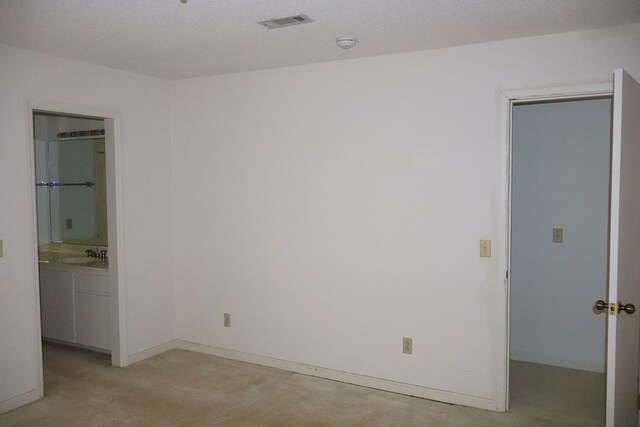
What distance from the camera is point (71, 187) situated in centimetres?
511

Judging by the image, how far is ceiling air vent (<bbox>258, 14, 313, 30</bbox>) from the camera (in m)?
2.66

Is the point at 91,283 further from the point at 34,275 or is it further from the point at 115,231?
the point at 34,275

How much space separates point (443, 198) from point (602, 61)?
122cm

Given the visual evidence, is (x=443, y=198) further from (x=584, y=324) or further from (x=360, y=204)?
(x=584, y=324)

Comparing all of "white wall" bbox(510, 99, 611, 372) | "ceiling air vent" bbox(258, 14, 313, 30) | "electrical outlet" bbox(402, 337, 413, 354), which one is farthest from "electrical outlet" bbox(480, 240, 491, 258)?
"ceiling air vent" bbox(258, 14, 313, 30)

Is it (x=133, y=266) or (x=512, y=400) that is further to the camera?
(x=133, y=266)

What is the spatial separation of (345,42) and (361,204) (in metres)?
1.16

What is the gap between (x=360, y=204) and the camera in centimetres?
364

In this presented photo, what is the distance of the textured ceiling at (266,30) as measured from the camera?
2.48 meters

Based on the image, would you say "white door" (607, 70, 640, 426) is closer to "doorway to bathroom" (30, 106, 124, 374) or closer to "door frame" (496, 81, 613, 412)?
"door frame" (496, 81, 613, 412)

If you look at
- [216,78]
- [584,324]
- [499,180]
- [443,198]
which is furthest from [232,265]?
[584,324]

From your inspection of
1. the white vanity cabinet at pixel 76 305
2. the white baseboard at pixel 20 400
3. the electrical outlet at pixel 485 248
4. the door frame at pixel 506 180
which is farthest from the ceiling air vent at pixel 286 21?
the white baseboard at pixel 20 400

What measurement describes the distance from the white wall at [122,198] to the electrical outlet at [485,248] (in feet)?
9.01

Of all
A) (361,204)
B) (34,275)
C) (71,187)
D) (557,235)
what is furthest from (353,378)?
(71,187)
